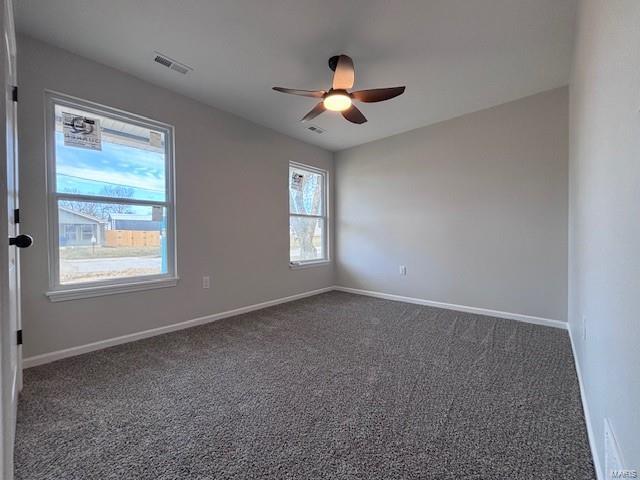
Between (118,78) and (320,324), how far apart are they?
3115 millimetres

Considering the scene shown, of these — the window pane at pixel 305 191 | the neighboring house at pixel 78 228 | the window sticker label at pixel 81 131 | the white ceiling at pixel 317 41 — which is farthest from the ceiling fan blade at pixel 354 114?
the neighboring house at pixel 78 228

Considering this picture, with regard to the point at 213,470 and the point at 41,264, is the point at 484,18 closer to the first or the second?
the point at 213,470

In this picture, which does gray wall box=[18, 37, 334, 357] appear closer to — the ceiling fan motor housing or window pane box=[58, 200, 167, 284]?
window pane box=[58, 200, 167, 284]

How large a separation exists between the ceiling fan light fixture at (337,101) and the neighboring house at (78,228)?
229 centimetres

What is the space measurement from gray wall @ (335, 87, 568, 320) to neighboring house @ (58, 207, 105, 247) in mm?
3422

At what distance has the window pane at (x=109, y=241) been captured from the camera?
7.76 feet

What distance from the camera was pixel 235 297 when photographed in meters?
3.55

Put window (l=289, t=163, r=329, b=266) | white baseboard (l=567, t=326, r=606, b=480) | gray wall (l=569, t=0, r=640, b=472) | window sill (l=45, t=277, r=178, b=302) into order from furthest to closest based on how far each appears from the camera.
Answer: window (l=289, t=163, r=329, b=266) → window sill (l=45, t=277, r=178, b=302) → white baseboard (l=567, t=326, r=606, b=480) → gray wall (l=569, t=0, r=640, b=472)

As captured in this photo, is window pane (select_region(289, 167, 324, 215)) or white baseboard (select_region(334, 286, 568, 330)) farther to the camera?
window pane (select_region(289, 167, 324, 215))

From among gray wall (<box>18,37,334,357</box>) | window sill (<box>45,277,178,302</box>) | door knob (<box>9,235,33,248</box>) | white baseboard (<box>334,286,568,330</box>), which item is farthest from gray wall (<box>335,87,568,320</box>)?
door knob (<box>9,235,33,248</box>)

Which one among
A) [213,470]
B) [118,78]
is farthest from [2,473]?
[118,78]

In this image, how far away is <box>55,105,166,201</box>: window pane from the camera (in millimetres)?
2344

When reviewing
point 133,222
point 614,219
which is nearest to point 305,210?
point 133,222

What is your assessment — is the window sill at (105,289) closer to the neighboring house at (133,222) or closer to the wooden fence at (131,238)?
the wooden fence at (131,238)
